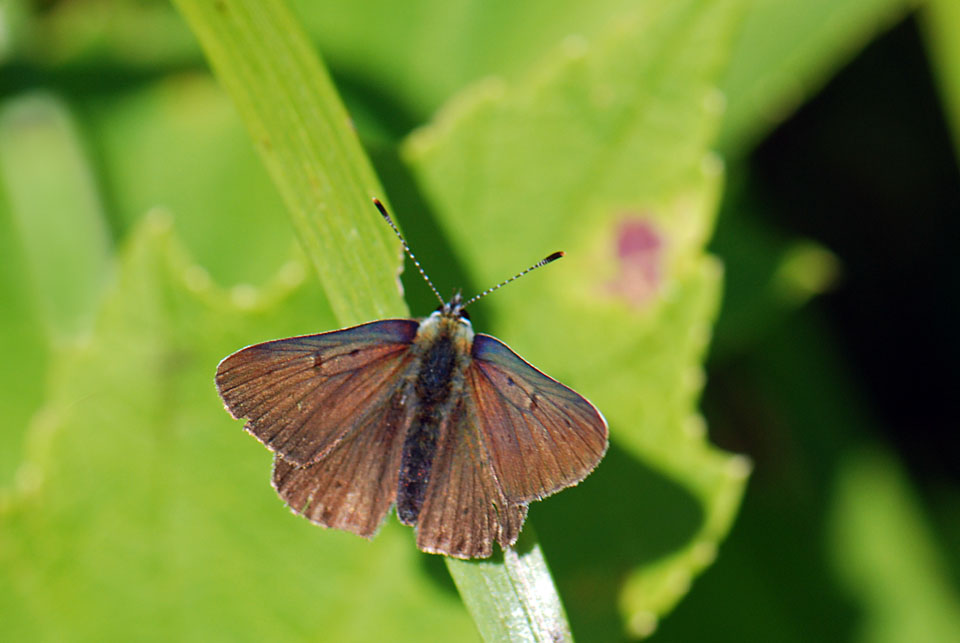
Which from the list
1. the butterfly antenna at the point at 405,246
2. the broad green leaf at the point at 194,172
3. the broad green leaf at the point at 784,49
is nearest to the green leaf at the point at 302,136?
the butterfly antenna at the point at 405,246

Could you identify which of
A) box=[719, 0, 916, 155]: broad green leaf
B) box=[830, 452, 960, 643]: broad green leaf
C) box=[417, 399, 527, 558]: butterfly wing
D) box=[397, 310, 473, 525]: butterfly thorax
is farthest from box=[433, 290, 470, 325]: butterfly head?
box=[830, 452, 960, 643]: broad green leaf

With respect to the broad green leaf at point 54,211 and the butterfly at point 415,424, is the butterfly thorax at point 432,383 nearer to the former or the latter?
the butterfly at point 415,424

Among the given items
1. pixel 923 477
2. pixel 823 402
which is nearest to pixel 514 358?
pixel 823 402

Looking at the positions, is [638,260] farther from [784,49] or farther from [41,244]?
[41,244]

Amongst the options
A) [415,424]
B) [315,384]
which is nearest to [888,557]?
[415,424]

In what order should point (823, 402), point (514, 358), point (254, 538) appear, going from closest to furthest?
point (514, 358) → point (254, 538) → point (823, 402)

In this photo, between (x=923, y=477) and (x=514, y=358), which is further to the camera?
(x=923, y=477)

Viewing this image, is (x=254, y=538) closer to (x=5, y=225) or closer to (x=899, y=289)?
(x=5, y=225)

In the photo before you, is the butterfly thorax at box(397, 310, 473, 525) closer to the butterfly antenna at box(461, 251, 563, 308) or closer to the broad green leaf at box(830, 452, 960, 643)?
the butterfly antenna at box(461, 251, 563, 308)
